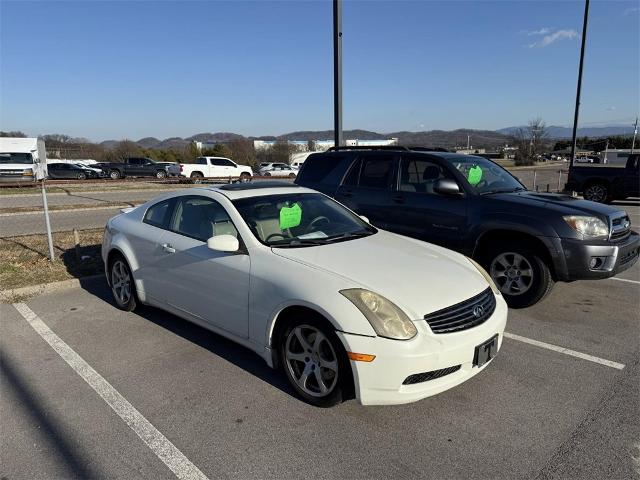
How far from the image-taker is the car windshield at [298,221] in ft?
12.4

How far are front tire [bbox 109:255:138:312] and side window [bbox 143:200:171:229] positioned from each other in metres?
0.58

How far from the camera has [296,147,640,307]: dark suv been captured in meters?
4.87

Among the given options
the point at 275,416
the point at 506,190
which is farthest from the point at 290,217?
the point at 506,190

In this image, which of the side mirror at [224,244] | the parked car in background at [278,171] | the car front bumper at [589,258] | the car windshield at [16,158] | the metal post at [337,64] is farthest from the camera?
the parked car in background at [278,171]

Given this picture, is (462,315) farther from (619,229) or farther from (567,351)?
(619,229)

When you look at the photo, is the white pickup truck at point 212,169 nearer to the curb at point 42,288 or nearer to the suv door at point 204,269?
the curb at point 42,288

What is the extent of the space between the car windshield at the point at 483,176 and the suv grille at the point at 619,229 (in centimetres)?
120

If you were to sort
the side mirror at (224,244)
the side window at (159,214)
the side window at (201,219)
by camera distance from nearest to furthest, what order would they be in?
the side mirror at (224,244) → the side window at (201,219) → the side window at (159,214)

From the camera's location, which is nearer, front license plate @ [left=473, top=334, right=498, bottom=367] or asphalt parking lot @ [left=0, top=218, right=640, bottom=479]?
asphalt parking lot @ [left=0, top=218, right=640, bottom=479]

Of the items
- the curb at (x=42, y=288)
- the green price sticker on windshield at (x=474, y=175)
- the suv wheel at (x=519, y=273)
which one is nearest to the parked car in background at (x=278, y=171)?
the curb at (x=42, y=288)

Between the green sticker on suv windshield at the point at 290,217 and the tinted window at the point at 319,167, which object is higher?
the tinted window at the point at 319,167

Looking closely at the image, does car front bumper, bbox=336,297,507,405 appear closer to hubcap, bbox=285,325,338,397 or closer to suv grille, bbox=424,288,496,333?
suv grille, bbox=424,288,496,333

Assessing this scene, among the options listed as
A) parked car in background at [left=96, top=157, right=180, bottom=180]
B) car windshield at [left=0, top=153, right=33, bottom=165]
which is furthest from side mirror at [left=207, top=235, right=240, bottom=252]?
parked car in background at [left=96, top=157, right=180, bottom=180]

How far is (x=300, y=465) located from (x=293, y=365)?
2.58 ft
